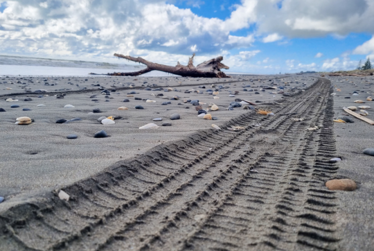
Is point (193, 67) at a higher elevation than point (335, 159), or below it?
higher

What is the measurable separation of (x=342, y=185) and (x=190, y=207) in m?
0.98

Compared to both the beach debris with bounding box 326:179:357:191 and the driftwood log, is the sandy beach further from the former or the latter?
the driftwood log

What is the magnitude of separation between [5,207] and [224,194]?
3.86ft

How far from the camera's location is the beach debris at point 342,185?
1.65m

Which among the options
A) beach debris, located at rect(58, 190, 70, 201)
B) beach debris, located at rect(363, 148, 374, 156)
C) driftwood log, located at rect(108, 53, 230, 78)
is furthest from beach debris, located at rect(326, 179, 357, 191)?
driftwood log, located at rect(108, 53, 230, 78)

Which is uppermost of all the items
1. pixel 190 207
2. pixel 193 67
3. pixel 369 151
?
pixel 193 67

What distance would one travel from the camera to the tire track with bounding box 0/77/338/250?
3.92ft

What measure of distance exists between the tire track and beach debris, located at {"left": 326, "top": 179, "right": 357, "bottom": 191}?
0.07 metres

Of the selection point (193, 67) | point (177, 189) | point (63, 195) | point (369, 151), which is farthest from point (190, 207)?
point (193, 67)

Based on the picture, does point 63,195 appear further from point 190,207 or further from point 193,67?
point 193,67

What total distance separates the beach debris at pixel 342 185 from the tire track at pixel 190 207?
0.07 m

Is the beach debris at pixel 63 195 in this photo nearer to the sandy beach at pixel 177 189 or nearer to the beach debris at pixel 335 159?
the sandy beach at pixel 177 189

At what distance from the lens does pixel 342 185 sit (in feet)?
→ 5.46

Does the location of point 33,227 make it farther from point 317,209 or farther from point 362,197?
point 362,197
